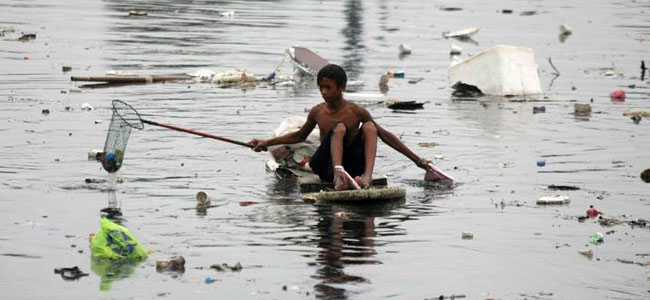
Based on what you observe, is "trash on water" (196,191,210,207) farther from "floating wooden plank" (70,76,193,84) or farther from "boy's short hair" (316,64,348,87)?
"floating wooden plank" (70,76,193,84)

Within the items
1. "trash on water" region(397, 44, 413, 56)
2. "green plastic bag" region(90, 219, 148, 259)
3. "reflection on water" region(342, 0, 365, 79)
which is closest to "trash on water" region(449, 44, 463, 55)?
"trash on water" region(397, 44, 413, 56)

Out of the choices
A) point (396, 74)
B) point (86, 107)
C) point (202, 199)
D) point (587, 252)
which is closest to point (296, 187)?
point (202, 199)

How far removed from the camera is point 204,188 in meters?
11.6

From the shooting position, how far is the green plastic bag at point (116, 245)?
880 centimetres

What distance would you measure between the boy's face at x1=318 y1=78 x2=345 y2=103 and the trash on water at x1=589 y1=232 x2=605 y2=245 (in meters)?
2.56

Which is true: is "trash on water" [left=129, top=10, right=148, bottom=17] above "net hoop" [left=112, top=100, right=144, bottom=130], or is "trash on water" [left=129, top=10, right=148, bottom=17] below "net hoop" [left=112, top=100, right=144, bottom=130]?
Result: above

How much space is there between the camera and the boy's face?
11367 mm

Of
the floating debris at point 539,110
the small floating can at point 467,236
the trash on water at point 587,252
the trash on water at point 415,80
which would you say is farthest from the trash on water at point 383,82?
the trash on water at point 587,252

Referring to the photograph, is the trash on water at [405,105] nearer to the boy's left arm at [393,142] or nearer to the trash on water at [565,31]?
the boy's left arm at [393,142]

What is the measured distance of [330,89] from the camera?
1140 centimetres

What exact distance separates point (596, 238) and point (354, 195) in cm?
200

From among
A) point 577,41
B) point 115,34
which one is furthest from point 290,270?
point 577,41

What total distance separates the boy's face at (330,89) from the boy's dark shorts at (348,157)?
315 mm

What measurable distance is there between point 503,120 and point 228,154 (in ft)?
13.8
